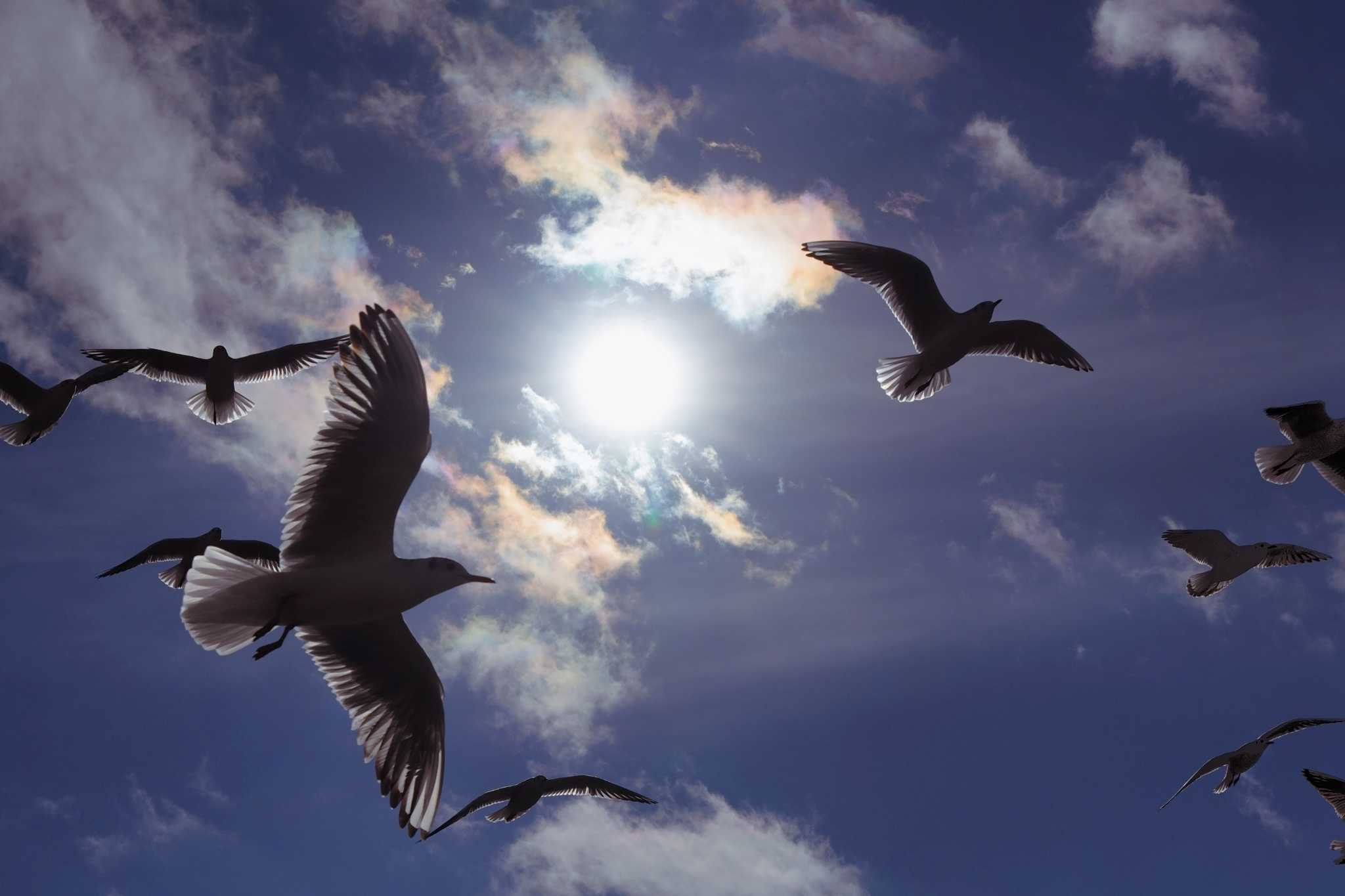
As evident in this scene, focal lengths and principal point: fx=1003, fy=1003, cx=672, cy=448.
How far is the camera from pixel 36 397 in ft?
52.9

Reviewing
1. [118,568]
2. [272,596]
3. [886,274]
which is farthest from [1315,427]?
[118,568]

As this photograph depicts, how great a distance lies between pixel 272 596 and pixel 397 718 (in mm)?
1581

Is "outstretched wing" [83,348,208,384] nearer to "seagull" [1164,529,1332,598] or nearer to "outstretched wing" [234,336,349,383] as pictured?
"outstretched wing" [234,336,349,383]

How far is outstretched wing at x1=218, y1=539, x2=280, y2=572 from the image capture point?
37.9 ft

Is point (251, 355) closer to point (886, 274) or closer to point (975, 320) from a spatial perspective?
point (886, 274)

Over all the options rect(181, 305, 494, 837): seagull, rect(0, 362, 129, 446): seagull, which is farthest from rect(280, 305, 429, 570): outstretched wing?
rect(0, 362, 129, 446): seagull

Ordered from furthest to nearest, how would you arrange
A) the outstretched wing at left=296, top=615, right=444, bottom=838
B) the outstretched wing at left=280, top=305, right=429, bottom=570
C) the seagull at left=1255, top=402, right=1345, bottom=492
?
the seagull at left=1255, top=402, right=1345, bottom=492, the outstretched wing at left=296, top=615, right=444, bottom=838, the outstretched wing at left=280, top=305, right=429, bottom=570

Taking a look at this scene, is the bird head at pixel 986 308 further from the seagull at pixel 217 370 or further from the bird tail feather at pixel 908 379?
the seagull at pixel 217 370

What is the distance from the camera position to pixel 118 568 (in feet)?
39.4

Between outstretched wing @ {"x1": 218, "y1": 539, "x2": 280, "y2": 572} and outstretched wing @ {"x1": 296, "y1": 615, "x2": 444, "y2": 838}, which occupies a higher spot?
outstretched wing @ {"x1": 218, "y1": 539, "x2": 280, "y2": 572}

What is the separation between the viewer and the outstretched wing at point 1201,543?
13.4m

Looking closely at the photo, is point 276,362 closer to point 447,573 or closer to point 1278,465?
point 447,573

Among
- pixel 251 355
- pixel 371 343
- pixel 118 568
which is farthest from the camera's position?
pixel 251 355

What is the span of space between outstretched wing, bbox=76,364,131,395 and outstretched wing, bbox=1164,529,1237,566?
15799 millimetres
